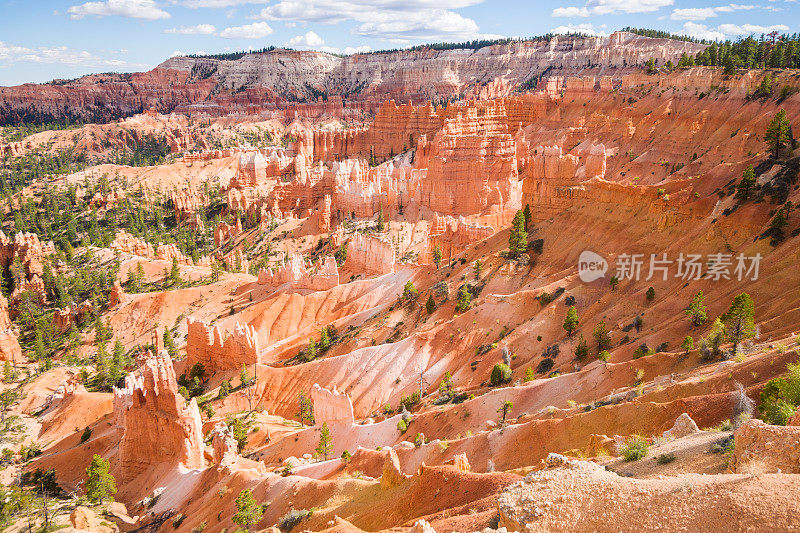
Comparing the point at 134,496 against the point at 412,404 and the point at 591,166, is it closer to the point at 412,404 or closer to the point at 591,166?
the point at 412,404

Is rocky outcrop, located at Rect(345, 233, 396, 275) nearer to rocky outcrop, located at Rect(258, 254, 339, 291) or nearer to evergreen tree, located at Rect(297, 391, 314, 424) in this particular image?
rocky outcrop, located at Rect(258, 254, 339, 291)

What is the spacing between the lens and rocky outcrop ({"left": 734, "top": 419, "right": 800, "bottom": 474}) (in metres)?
11.3

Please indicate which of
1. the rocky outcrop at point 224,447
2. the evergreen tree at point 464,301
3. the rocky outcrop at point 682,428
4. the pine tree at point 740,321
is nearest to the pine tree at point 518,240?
the evergreen tree at point 464,301

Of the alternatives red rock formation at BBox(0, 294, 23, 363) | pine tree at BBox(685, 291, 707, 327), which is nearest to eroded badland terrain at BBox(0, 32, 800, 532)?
Answer: red rock formation at BBox(0, 294, 23, 363)

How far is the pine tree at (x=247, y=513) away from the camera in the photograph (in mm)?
24047

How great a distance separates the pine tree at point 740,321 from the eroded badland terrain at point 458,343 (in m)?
0.10

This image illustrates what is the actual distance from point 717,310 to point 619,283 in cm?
987

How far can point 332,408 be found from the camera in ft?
131

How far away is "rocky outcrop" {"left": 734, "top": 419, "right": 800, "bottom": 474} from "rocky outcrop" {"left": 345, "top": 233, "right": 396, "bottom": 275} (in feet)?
181

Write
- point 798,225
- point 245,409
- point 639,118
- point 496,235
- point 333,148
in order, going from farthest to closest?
point 333,148, point 639,118, point 496,235, point 245,409, point 798,225

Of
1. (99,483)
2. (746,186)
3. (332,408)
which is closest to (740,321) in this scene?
(746,186)

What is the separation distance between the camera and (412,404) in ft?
127

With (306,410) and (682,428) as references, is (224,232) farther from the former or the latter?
(682,428)

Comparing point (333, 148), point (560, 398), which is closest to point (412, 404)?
point (560, 398)
